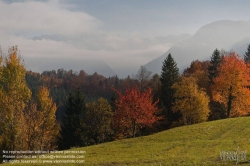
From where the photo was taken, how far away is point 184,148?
29.8 m

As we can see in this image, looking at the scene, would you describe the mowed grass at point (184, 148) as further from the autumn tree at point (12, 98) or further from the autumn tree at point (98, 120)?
the autumn tree at point (98, 120)

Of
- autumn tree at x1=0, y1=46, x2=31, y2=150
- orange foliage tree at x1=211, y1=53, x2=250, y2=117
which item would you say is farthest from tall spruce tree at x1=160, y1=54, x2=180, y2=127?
autumn tree at x1=0, y1=46, x2=31, y2=150

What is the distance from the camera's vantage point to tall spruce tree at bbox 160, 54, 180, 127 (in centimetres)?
7306

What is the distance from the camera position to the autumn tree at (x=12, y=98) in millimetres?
36531

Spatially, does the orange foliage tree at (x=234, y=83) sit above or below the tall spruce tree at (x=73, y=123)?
above

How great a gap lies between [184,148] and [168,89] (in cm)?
4758

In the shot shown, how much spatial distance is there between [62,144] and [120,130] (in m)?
15.8

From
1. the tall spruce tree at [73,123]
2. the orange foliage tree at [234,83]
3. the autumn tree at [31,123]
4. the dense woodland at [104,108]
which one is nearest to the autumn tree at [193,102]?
the dense woodland at [104,108]

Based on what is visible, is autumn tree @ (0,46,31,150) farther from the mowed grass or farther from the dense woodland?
the mowed grass

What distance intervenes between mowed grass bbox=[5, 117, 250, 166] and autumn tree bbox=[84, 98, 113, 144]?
23.1 m

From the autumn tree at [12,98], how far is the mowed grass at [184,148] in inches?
451

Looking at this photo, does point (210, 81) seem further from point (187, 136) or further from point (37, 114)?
point (37, 114)

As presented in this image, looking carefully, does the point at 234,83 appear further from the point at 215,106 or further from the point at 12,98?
the point at 12,98

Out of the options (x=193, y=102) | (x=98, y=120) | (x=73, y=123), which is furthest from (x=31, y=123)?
(x=193, y=102)
